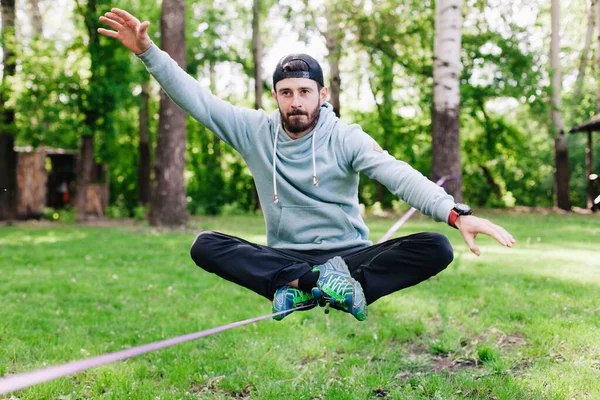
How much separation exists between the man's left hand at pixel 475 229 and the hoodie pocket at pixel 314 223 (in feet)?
3.76

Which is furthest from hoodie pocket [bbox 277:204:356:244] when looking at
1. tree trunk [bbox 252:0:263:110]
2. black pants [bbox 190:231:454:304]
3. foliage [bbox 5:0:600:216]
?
tree trunk [bbox 252:0:263:110]

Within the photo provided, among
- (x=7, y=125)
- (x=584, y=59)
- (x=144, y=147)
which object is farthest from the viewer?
(x=584, y=59)

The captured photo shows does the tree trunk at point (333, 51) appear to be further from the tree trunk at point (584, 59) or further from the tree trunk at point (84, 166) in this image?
the tree trunk at point (584, 59)

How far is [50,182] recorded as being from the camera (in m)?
25.4

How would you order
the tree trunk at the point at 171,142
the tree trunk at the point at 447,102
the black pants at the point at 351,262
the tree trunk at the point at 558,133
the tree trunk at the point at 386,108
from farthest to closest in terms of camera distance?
the tree trunk at the point at 386,108
the tree trunk at the point at 558,133
the tree trunk at the point at 447,102
the tree trunk at the point at 171,142
the black pants at the point at 351,262

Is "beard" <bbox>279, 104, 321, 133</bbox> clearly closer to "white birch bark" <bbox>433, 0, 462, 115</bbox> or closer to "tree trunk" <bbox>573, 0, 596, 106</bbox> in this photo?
"white birch bark" <bbox>433, 0, 462, 115</bbox>

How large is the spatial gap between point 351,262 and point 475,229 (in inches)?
45.6

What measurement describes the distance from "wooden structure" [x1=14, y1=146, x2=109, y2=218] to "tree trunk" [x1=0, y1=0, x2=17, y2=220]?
158cm

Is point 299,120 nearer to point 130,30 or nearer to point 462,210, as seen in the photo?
point 130,30

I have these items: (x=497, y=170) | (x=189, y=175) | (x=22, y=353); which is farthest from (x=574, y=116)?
(x=22, y=353)

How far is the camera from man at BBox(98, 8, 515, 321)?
12.7 feet

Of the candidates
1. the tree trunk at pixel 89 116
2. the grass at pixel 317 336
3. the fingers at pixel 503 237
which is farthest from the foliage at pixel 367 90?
the fingers at pixel 503 237

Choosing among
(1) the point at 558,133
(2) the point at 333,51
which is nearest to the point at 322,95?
(2) the point at 333,51

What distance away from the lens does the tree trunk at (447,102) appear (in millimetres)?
13367
